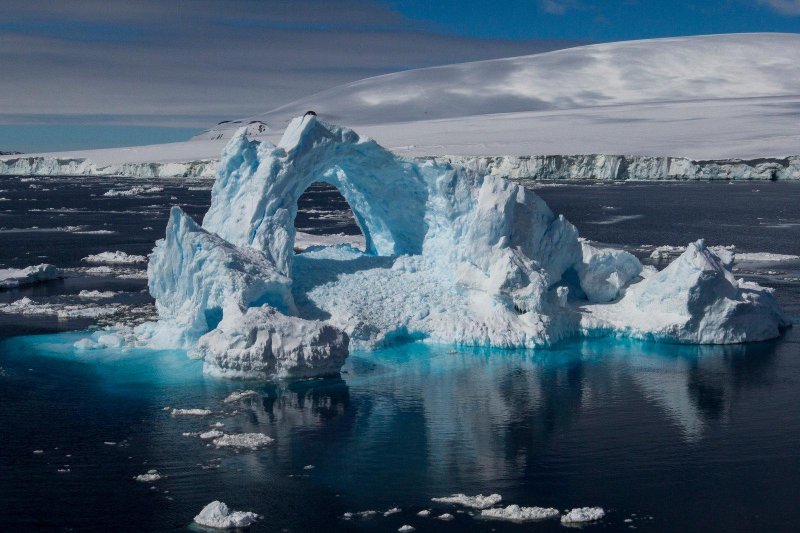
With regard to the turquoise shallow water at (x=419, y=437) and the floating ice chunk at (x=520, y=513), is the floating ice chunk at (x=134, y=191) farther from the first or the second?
the floating ice chunk at (x=520, y=513)

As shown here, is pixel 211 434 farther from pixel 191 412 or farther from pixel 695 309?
pixel 695 309

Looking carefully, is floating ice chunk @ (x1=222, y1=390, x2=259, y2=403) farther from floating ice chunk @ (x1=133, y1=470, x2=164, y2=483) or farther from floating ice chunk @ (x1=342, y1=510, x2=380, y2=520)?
floating ice chunk @ (x1=342, y1=510, x2=380, y2=520)

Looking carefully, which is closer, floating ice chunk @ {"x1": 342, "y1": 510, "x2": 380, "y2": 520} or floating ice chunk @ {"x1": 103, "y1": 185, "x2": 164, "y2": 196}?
floating ice chunk @ {"x1": 342, "y1": 510, "x2": 380, "y2": 520}

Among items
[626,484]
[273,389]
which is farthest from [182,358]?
[626,484]

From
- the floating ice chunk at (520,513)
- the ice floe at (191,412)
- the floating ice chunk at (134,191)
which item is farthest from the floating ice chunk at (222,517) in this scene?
the floating ice chunk at (134,191)

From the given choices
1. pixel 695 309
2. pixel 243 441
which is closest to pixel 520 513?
pixel 243 441

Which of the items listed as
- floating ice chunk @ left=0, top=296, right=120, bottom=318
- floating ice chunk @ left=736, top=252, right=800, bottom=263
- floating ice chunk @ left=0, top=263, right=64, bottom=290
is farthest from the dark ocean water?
Answer: floating ice chunk @ left=736, top=252, right=800, bottom=263

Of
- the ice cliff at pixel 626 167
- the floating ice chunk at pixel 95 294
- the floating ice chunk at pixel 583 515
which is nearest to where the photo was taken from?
the floating ice chunk at pixel 583 515
